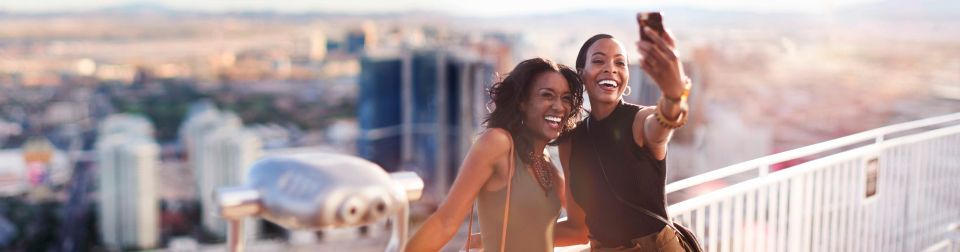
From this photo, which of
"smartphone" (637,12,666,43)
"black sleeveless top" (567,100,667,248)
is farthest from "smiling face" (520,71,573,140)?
"smartphone" (637,12,666,43)

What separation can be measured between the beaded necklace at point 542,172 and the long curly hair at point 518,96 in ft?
0.06

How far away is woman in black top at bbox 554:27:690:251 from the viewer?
3.88 ft

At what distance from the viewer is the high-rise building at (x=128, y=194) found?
34.9 metres

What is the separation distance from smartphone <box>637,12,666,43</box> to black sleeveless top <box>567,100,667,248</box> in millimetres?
219

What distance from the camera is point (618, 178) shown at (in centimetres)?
120

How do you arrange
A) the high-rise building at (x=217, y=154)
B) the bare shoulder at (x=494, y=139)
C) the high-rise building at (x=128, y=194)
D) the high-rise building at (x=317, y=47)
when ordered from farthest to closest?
1. the high-rise building at (x=317, y=47)
2. the high-rise building at (x=217, y=154)
3. the high-rise building at (x=128, y=194)
4. the bare shoulder at (x=494, y=139)

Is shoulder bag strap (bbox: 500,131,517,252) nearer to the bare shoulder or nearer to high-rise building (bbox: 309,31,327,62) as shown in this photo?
the bare shoulder

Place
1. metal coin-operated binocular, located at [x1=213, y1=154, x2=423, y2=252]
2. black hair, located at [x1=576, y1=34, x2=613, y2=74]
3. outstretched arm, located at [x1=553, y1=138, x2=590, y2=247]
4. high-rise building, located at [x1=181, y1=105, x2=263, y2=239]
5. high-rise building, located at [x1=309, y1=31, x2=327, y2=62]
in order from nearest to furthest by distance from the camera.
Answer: metal coin-operated binocular, located at [x1=213, y1=154, x2=423, y2=252] < black hair, located at [x1=576, y1=34, x2=613, y2=74] < outstretched arm, located at [x1=553, y1=138, x2=590, y2=247] < high-rise building, located at [x1=181, y1=105, x2=263, y2=239] < high-rise building, located at [x1=309, y1=31, x2=327, y2=62]

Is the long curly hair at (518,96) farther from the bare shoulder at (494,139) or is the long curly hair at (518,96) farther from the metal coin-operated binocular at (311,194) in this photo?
the metal coin-operated binocular at (311,194)

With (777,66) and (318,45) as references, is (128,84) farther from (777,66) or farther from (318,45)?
(777,66)

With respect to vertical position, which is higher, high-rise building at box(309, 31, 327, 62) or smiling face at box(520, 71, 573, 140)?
smiling face at box(520, 71, 573, 140)

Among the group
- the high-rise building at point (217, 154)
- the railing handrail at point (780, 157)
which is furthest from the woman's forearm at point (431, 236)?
the high-rise building at point (217, 154)

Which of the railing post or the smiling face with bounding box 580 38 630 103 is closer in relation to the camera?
the smiling face with bounding box 580 38 630 103

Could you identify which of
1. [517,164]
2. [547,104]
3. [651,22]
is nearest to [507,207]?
[517,164]
